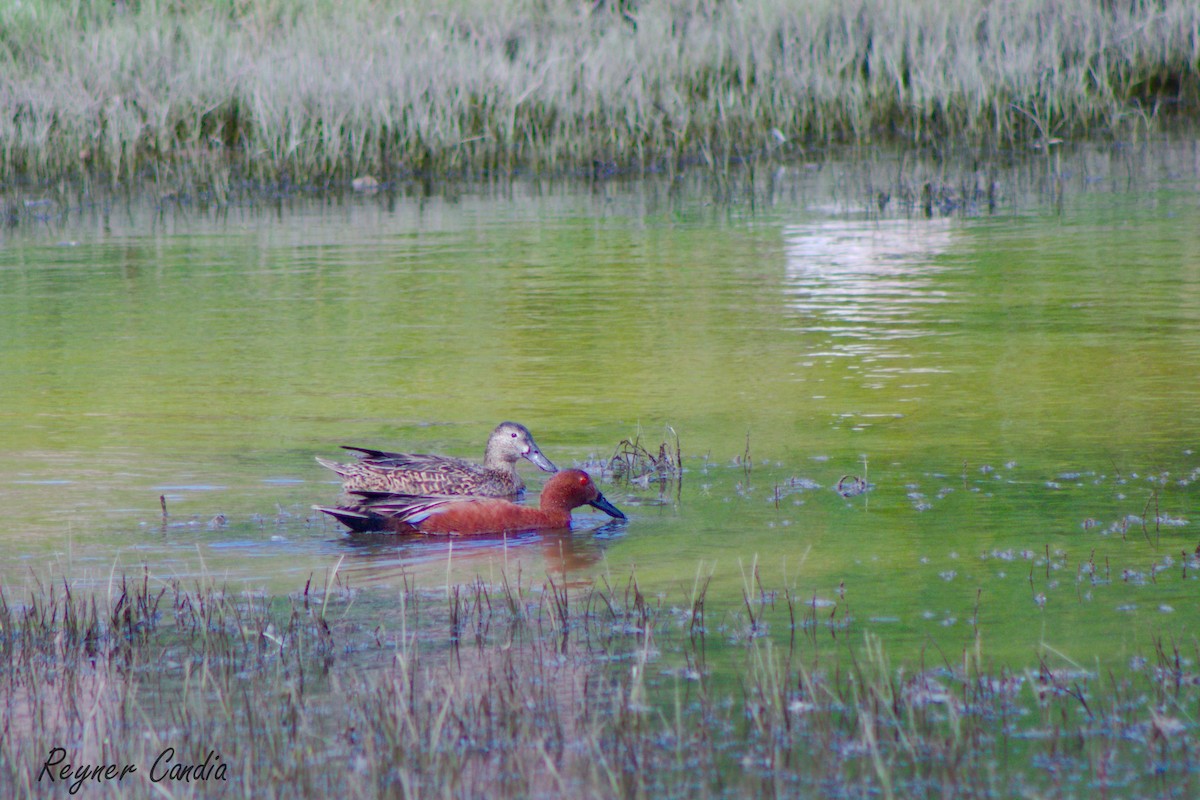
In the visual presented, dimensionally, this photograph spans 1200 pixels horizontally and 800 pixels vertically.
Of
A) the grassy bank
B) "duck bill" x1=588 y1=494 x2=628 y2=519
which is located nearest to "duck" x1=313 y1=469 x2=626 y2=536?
"duck bill" x1=588 y1=494 x2=628 y2=519

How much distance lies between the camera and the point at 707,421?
9.47 meters

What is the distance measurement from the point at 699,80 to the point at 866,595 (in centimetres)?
1638

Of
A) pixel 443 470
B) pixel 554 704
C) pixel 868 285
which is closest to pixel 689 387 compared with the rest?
pixel 443 470

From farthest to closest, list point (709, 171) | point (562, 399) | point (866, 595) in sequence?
point (709, 171), point (562, 399), point (866, 595)

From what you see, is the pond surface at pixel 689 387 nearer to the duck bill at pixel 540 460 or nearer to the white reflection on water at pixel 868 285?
the white reflection on water at pixel 868 285

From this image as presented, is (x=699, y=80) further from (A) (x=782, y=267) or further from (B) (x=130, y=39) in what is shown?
(A) (x=782, y=267)

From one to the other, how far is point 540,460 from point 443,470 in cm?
48

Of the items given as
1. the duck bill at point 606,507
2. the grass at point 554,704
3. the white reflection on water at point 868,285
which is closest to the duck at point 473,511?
the duck bill at point 606,507

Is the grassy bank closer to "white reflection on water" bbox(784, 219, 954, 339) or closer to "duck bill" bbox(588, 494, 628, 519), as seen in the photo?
"white reflection on water" bbox(784, 219, 954, 339)

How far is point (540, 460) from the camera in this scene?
837cm

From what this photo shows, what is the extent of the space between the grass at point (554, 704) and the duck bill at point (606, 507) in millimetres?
1274

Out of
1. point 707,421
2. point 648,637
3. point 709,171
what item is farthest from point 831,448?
point 709,171

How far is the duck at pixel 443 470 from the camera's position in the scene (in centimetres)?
805

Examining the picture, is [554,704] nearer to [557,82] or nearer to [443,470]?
[443,470]
